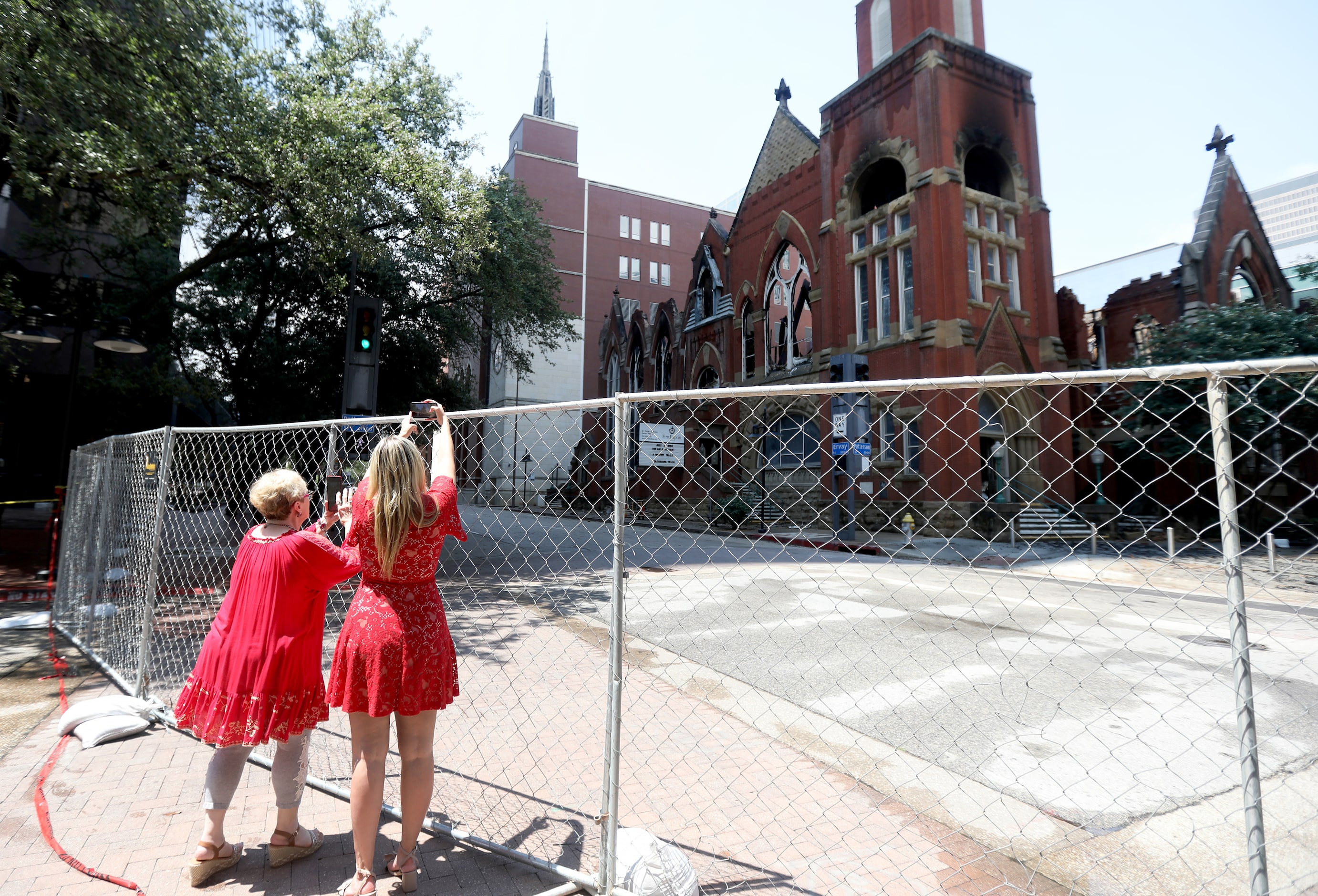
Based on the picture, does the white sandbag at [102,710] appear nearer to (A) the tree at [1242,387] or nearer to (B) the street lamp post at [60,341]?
(B) the street lamp post at [60,341]

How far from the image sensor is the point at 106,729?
4543 mm

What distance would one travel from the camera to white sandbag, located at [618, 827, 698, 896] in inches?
110

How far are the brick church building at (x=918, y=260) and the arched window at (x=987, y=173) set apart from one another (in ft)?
0.20

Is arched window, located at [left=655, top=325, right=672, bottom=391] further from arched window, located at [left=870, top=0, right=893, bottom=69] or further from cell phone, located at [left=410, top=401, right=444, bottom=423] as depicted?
cell phone, located at [left=410, top=401, right=444, bottom=423]

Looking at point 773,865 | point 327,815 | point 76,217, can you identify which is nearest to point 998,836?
point 773,865

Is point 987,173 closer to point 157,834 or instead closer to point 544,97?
point 157,834

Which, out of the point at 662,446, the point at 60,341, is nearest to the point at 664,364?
the point at 662,446

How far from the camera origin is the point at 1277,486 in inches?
891

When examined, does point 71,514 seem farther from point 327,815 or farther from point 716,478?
point 716,478

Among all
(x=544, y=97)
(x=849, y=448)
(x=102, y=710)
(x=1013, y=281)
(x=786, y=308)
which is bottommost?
(x=102, y=710)

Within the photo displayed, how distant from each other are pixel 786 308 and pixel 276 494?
27.5 m

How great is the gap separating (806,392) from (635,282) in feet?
179

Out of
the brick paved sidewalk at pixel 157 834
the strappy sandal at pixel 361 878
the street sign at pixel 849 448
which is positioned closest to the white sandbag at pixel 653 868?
the brick paved sidewalk at pixel 157 834

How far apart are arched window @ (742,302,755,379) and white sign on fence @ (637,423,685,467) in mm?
3999
